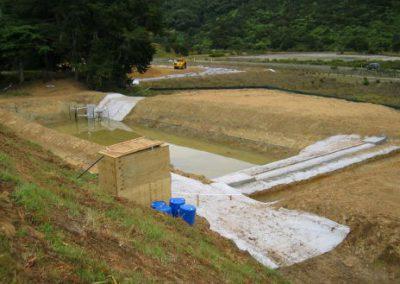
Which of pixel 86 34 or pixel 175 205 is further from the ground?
pixel 86 34

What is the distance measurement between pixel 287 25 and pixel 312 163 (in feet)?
188

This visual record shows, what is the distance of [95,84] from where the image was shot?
116 ft

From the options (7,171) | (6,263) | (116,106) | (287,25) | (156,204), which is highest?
(287,25)

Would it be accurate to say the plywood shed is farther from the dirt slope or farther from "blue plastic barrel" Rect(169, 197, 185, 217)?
the dirt slope

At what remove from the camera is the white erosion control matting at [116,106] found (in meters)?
31.2

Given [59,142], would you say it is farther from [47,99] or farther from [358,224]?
[358,224]

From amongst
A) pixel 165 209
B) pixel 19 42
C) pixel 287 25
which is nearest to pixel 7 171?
pixel 165 209

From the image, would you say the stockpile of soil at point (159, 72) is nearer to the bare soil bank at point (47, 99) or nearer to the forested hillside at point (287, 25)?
the bare soil bank at point (47, 99)

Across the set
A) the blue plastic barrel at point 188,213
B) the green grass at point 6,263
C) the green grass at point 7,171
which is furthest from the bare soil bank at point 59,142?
the green grass at point 6,263

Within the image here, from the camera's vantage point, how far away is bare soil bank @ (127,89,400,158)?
22844mm

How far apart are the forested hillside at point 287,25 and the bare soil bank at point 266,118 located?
33627 millimetres

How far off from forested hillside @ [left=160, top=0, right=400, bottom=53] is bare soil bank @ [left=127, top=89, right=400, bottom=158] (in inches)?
1324

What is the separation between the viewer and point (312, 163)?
733 inches

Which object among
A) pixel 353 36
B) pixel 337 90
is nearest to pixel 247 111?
pixel 337 90
